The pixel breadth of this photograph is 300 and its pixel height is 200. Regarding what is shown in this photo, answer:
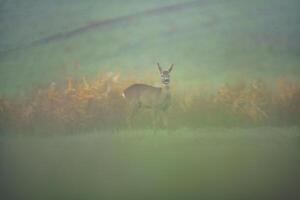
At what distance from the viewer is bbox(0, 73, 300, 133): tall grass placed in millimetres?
3662

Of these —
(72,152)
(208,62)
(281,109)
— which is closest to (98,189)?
(72,152)

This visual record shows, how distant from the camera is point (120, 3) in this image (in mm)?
3830

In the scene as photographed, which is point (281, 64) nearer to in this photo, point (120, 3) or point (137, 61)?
point (137, 61)

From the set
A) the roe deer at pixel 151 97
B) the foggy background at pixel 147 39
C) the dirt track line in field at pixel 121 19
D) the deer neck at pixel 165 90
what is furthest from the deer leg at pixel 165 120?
the dirt track line in field at pixel 121 19

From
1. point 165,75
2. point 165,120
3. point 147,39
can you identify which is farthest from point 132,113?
point 147,39

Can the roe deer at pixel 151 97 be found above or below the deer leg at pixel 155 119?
above

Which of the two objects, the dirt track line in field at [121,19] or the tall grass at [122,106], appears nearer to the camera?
the tall grass at [122,106]

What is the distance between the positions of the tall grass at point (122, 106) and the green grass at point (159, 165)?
0.25ft

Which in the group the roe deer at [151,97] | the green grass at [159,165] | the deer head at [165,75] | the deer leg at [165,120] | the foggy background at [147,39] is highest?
the foggy background at [147,39]

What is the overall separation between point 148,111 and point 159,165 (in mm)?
424

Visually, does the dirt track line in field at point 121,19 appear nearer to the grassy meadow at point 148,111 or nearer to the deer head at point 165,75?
the grassy meadow at point 148,111

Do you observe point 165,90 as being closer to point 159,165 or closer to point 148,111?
point 148,111

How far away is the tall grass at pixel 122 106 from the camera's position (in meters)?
3.66

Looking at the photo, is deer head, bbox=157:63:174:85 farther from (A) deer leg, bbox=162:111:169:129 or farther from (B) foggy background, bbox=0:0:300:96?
(A) deer leg, bbox=162:111:169:129
